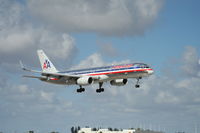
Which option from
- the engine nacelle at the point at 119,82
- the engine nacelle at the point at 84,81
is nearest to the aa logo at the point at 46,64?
the engine nacelle at the point at 84,81

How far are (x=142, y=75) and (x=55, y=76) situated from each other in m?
23.4

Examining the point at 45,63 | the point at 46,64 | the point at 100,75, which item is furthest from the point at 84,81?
the point at 45,63

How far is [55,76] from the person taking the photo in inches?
4117

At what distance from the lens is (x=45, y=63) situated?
122250mm

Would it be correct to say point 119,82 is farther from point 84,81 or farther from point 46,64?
point 46,64

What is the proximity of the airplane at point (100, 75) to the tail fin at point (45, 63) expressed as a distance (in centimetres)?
972

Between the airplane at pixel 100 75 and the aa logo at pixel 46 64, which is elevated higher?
the aa logo at pixel 46 64

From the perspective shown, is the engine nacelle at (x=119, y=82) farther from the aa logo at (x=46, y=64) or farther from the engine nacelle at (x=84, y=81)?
the aa logo at (x=46, y=64)

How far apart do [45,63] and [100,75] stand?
2706cm

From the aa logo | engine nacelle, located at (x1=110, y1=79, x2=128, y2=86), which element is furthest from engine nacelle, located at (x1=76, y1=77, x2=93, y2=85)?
the aa logo

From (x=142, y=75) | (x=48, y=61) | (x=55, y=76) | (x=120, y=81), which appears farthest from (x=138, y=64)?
(x=48, y=61)

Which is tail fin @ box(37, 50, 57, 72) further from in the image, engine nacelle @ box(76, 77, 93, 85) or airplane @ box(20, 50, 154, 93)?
engine nacelle @ box(76, 77, 93, 85)

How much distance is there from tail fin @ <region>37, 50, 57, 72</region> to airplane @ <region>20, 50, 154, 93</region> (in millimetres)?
9720

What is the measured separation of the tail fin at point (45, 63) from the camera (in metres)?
121
